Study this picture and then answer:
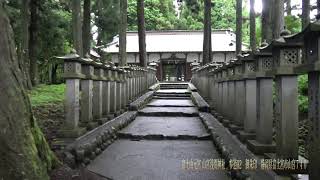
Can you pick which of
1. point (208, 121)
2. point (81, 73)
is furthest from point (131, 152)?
point (208, 121)

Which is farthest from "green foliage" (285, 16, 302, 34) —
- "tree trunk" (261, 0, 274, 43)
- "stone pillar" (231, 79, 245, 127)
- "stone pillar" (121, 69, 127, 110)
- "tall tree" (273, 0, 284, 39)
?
"stone pillar" (231, 79, 245, 127)

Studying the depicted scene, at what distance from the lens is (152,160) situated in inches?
285

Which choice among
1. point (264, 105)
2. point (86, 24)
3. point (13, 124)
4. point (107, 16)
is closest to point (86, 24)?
point (86, 24)

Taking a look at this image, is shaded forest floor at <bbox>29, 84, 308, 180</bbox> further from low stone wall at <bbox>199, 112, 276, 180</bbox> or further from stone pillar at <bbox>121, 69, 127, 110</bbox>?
stone pillar at <bbox>121, 69, 127, 110</bbox>

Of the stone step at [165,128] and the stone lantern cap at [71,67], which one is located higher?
the stone lantern cap at [71,67]

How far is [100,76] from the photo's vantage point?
1009 centimetres

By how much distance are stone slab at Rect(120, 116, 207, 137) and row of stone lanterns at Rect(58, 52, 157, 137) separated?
0.79m

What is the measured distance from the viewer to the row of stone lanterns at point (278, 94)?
4.36 meters

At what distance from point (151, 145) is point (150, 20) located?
1581 inches

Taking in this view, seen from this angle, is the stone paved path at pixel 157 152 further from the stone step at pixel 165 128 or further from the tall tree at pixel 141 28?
the tall tree at pixel 141 28

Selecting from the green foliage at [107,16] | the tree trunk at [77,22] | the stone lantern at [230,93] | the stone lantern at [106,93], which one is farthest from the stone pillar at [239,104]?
the green foliage at [107,16]

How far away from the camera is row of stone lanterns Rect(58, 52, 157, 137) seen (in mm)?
7930

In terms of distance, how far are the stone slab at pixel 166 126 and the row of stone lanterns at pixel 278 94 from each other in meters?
1.43

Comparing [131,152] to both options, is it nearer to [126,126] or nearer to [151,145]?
[151,145]
